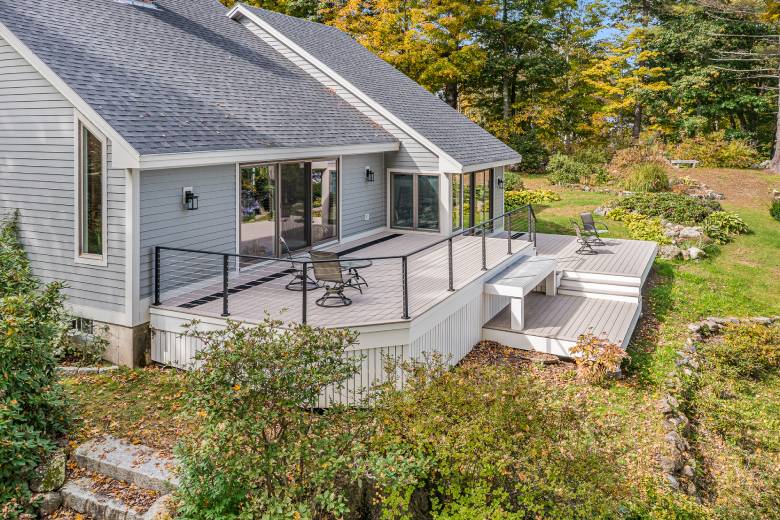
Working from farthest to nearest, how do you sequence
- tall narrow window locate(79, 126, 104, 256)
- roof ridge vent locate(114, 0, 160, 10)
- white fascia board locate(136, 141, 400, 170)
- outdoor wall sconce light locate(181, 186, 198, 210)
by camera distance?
roof ridge vent locate(114, 0, 160, 10) < outdoor wall sconce light locate(181, 186, 198, 210) < tall narrow window locate(79, 126, 104, 256) < white fascia board locate(136, 141, 400, 170)

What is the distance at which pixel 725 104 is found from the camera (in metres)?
32.9

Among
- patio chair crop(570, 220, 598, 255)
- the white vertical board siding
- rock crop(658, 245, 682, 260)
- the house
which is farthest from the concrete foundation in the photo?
rock crop(658, 245, 682, 260)

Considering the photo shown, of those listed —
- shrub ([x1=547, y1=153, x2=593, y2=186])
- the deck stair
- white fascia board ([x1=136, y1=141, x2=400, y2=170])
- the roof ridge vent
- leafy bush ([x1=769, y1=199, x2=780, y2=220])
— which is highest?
the roof ridge vent

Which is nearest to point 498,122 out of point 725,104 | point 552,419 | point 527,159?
point 527,159

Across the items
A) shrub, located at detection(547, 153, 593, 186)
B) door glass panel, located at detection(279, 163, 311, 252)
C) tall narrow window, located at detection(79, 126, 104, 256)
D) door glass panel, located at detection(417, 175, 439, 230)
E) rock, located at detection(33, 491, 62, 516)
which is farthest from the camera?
shrub, located at detection(547, 153, 593, 186)

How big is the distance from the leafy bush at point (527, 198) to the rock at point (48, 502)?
61.0 feet

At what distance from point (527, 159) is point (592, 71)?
655 centimetres

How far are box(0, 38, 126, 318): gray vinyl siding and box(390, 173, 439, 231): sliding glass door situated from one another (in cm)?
800

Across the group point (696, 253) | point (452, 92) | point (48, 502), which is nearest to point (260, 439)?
point (48, 502)

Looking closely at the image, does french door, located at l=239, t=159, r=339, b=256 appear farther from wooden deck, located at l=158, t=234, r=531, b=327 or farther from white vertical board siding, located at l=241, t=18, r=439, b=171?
white vertical board siding, located at l=241, t=18, r=439, b=171

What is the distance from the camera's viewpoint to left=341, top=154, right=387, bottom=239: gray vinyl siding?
1425 centimetres

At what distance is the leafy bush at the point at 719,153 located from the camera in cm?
2820

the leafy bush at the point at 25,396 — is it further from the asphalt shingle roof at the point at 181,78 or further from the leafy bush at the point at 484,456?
the leafy bush at the point at 484,456

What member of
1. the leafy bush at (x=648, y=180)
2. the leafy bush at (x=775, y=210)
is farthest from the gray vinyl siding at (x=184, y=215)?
the leafy bush at (x=775, y=210)
